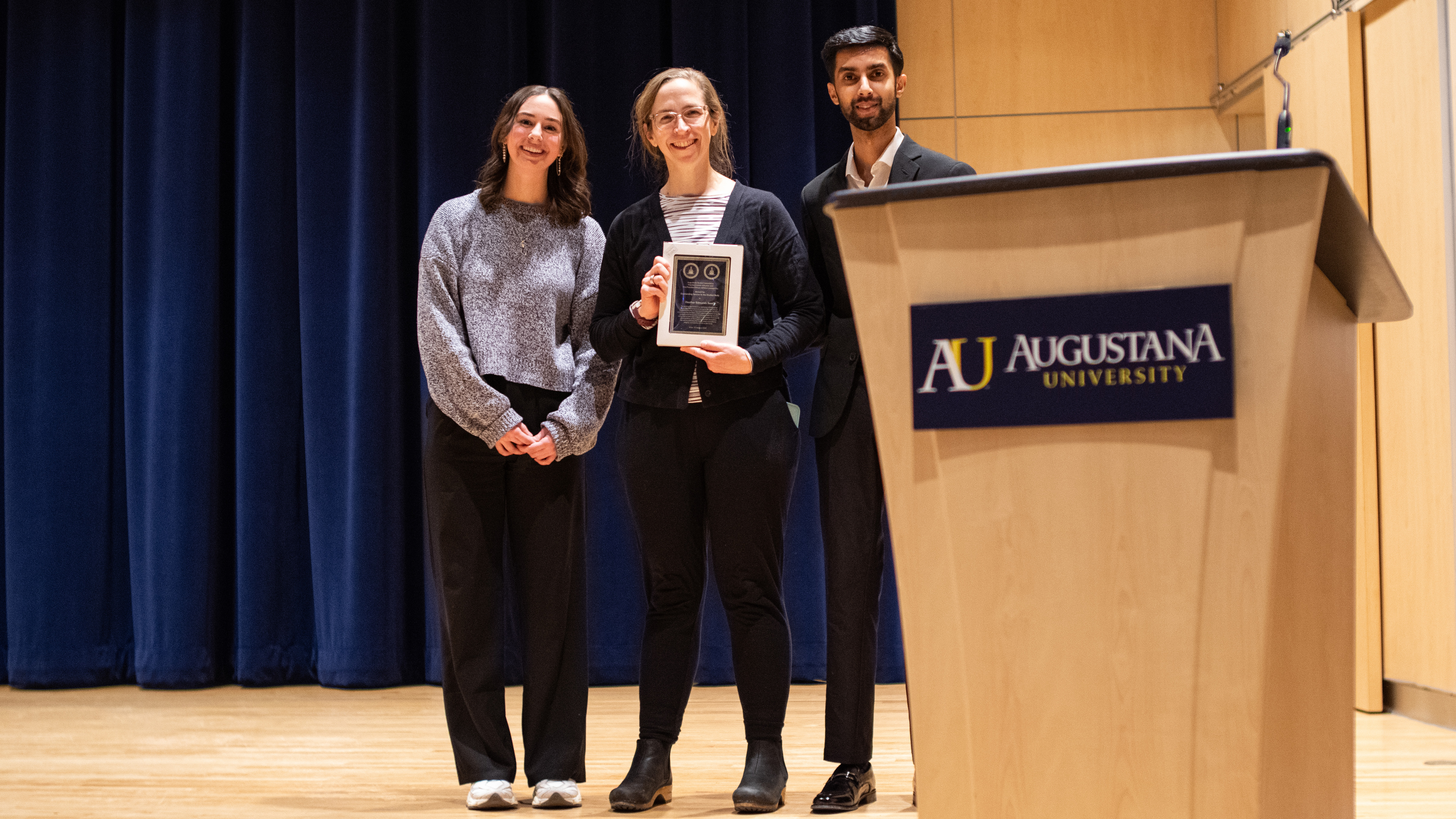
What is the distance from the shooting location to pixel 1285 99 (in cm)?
350

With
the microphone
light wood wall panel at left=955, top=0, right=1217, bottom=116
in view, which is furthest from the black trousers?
light wood wall panel at left=955, top=0, right=1217, bottom=116

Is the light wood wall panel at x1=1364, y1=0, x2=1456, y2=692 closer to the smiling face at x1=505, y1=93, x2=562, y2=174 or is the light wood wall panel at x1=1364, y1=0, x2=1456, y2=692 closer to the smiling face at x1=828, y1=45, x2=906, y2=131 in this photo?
the smiling face at x1=828, y1=45, x2=906, y2=131

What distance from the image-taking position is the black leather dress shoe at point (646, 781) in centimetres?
212

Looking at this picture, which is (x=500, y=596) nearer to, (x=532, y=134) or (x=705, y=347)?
(x=705, y=347)

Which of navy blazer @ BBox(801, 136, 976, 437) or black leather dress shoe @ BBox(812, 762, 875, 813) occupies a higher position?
navy blazer @ BBox(801, 136, 976, 437)

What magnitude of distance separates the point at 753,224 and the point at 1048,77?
2.34 m

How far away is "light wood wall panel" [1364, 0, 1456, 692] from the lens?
115 inches

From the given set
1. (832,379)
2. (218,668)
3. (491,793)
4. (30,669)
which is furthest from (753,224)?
(30,669)

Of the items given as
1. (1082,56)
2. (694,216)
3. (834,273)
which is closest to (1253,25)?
(1082,56)

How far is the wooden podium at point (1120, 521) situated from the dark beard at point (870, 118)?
117 centimetres

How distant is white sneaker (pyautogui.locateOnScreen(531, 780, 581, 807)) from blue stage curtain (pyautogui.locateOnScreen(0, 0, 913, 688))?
1710 mm

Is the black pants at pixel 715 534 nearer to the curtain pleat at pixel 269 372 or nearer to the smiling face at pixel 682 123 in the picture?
the smiling face at pixel 682 123

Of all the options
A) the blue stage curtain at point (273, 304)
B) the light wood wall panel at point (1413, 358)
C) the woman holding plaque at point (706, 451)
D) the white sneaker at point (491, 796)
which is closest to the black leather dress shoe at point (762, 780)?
the woman holding plaque at point (706, 451)

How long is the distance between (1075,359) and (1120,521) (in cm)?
14
